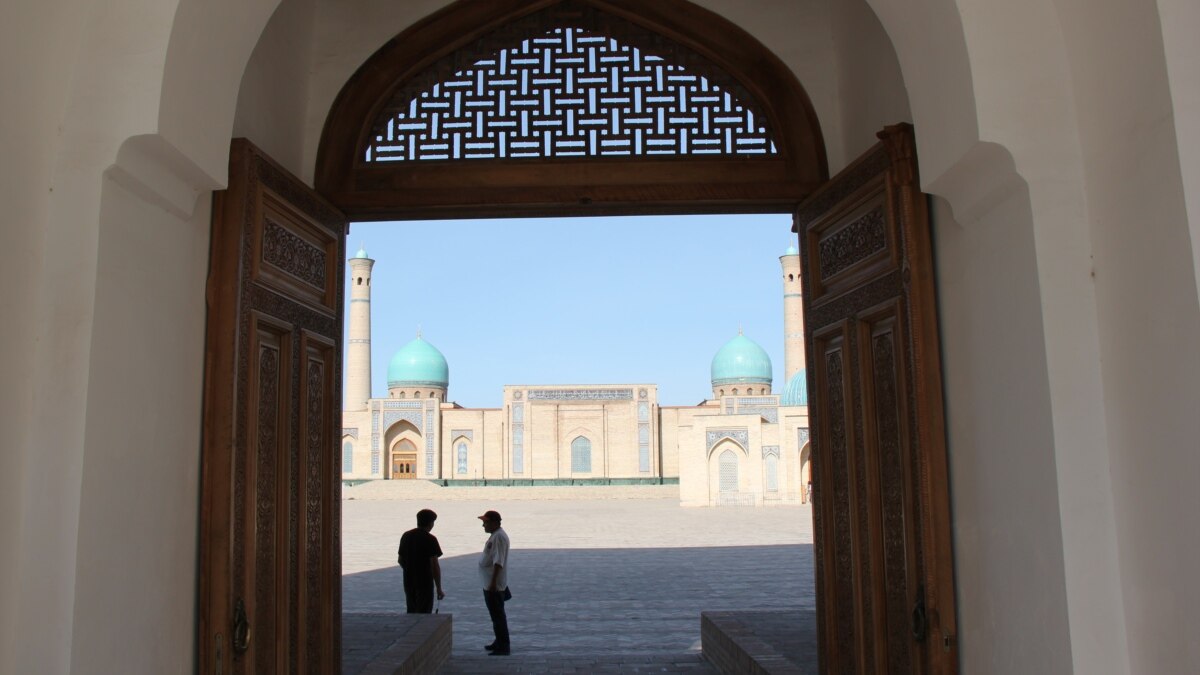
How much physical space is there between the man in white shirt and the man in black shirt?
477 mm

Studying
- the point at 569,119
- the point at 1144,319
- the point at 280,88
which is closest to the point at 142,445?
the point at 280,88

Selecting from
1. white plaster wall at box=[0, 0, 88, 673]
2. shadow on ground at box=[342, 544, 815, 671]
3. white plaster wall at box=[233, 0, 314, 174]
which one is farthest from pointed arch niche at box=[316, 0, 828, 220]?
shadow on ground at box=[342, 544, 815, 671]

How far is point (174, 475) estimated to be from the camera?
268 cm

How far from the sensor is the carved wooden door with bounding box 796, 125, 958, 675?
2.80m

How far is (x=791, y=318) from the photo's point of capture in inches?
1421

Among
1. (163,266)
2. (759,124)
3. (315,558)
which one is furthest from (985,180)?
(315,558)

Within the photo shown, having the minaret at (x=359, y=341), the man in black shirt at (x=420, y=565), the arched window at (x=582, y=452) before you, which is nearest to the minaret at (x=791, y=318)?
the arched window at (x=582, y=452)

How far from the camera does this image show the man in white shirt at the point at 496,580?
247 inches

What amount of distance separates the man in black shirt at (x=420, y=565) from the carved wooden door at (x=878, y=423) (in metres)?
3.68

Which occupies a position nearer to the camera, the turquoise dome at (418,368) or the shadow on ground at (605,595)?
the shadow on ground at (605,595)

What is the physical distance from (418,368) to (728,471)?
1557cm

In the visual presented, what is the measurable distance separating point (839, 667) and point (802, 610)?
111 inches

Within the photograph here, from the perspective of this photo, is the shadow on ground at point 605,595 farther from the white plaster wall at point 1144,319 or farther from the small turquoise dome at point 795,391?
the small turquoise dome at point 795,391

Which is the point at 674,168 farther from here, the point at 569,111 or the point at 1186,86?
the point at 1186,86
